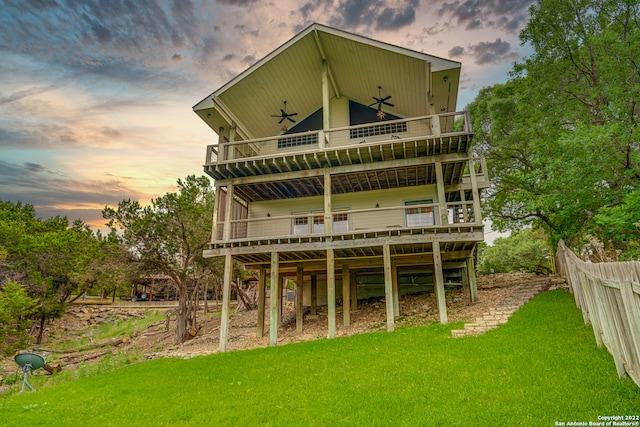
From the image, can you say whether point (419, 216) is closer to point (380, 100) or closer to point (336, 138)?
point (336, 138)

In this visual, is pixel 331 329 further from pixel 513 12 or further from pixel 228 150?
pixel 513 12

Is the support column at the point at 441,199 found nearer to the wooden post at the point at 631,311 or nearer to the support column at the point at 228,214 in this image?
the wooden post at the point at 631,311

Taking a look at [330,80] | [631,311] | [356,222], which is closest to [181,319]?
[356,222]

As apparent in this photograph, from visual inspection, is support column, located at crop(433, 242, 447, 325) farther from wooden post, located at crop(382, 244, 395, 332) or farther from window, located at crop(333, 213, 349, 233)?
window, located at crop(333, 213, 349, 233)

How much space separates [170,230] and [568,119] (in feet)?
67.1

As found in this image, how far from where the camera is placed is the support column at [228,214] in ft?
47.0

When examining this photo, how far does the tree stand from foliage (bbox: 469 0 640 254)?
16447 millimetres

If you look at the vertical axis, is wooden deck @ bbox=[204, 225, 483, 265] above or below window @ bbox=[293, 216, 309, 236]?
below

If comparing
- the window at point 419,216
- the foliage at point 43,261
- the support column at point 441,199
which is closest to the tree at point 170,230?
the foliage at point 43,261

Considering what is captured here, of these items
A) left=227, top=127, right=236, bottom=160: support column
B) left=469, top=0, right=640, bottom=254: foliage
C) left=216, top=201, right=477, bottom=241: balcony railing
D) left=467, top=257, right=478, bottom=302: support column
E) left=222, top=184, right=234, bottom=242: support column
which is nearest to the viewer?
left=469, top=0, right=640, bottom=254: foliage

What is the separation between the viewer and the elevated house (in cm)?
1298

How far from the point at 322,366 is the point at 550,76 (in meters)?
16.2

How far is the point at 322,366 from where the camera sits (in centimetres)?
828

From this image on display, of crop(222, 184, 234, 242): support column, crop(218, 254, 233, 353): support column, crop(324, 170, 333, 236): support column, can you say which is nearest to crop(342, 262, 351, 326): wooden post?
crop(324, 170, 333, 236): support column
